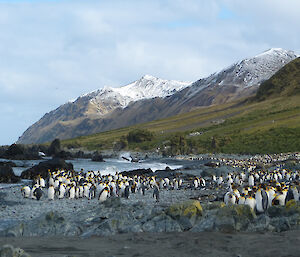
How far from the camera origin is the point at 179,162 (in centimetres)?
6241

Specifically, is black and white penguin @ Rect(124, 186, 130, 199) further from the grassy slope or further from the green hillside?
the grassy slope

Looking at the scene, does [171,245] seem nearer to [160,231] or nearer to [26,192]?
[160,231]

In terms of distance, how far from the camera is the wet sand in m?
11.3

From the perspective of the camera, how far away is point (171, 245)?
40.7ft

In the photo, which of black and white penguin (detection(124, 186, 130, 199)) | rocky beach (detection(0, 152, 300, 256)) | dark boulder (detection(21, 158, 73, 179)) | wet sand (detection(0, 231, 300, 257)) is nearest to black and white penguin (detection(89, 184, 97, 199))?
black and white penguin (detection(124, 186, 130, 199))

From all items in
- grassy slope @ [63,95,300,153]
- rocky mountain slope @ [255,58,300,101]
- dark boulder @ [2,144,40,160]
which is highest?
rocky mountain slope @ [255,58,300,101]

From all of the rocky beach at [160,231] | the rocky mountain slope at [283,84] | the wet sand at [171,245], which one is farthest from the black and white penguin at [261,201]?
the rocky mountain slope at [283,84]

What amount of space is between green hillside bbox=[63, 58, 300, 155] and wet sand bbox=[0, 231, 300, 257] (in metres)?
65.6

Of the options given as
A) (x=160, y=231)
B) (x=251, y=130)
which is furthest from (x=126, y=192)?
(x=251, y=130)

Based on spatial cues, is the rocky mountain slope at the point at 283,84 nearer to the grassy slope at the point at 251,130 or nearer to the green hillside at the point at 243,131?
the green hillside at the point at 243,131

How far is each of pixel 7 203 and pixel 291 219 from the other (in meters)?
15.3

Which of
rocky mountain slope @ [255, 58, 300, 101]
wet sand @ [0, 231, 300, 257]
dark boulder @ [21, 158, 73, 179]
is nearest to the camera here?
wet sand @ [0, 231, 300, 257]

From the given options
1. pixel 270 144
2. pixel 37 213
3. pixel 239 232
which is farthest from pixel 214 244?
pixel 270 144

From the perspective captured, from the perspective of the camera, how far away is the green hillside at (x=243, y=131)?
85.3 metres
